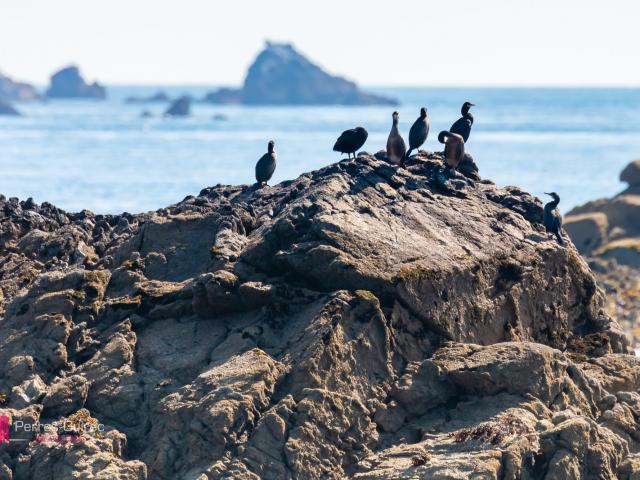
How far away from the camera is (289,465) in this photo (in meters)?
17.5

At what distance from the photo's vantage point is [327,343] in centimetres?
1869

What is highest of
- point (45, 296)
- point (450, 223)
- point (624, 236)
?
point (450, 223)

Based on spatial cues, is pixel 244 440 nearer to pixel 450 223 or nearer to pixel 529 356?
pixel 529 356

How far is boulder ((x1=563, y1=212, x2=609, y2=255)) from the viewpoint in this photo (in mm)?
58531

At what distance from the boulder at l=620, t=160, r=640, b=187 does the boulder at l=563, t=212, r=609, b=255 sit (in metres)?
4.46

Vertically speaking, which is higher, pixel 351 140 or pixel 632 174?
pixel 351 140

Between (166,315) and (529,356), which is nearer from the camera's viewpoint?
(529,356)

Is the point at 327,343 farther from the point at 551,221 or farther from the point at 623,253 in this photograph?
the point at 623,253

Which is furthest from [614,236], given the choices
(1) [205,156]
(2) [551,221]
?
(1) [205,156]

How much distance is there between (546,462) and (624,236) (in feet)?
142

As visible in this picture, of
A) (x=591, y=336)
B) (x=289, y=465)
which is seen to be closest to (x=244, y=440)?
(x=289, y=465)

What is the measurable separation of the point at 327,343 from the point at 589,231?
42.5 m

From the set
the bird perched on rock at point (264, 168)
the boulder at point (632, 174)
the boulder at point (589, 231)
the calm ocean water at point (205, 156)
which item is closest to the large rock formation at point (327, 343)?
the bird perched on rock at point (264, 168)

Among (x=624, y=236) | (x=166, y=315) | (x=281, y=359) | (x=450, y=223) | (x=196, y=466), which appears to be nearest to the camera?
(x=196, y=466)
